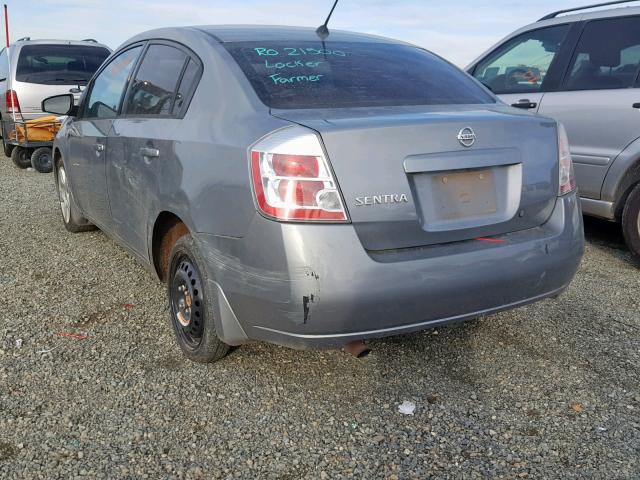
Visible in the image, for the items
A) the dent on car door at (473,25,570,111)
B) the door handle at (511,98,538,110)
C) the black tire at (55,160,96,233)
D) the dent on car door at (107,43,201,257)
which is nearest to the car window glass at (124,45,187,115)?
the dent on car door at (107,43,201,257)

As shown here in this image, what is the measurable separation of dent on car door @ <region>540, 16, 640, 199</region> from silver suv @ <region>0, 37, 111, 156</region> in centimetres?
689

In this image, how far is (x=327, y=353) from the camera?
3.25 metres

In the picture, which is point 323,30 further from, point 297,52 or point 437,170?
point 437,170

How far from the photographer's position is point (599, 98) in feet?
15.9

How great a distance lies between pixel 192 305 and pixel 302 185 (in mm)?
1008

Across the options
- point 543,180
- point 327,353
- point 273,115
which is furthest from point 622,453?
point 273,115

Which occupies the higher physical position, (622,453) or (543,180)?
(543,180)

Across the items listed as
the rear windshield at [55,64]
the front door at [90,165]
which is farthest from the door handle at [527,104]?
the rear windshield at [55,64]

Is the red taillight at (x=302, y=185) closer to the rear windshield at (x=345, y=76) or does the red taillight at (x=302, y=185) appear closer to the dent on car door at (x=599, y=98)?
the rear windshield at (x=345, y=76)

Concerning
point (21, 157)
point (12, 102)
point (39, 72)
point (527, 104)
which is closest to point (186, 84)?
point (527, 104)

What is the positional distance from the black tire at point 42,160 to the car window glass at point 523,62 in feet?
22.6

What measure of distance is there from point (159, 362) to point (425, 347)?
1374 mm

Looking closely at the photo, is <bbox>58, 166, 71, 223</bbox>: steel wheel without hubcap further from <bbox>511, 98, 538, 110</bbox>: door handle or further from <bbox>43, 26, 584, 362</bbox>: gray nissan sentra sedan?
<bbox>511, 98, 538, 110</bbox>: door handle

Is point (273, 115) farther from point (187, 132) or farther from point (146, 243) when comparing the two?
point (146, 243)
